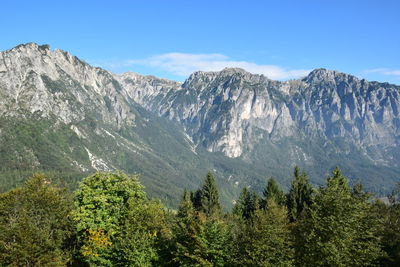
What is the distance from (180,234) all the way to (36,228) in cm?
1702

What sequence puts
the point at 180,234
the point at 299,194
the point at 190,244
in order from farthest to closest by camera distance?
the point at 299,194, the point at 180,234, the point at 190,244

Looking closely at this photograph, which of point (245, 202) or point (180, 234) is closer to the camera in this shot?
point (180, 234)

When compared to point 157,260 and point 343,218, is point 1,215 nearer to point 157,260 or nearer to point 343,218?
point 157,260

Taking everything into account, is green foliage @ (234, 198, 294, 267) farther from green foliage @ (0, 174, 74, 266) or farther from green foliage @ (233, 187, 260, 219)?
green foliage @ (233, 187, 260, 219)

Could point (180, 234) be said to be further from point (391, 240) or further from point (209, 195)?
point (209, 195)

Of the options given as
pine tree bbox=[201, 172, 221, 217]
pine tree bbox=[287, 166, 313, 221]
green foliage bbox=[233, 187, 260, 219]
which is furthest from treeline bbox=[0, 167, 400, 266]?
green foliage bbox=[233, 187, 260, 219]

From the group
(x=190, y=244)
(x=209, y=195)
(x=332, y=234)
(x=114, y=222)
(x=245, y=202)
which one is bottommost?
(x=190, y=244)

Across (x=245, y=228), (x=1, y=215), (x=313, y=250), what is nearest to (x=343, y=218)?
(x=313, y=250)

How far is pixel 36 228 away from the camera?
45.0 metres

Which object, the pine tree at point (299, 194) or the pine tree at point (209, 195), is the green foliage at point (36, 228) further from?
the pine tree at point (299, 194)

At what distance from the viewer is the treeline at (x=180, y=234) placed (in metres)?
37.7

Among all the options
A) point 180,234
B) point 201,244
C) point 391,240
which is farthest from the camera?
point 391,240

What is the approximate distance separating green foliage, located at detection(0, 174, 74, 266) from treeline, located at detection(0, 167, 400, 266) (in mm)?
133

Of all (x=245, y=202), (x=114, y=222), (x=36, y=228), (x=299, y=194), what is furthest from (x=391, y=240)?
(x=245, y=202)
